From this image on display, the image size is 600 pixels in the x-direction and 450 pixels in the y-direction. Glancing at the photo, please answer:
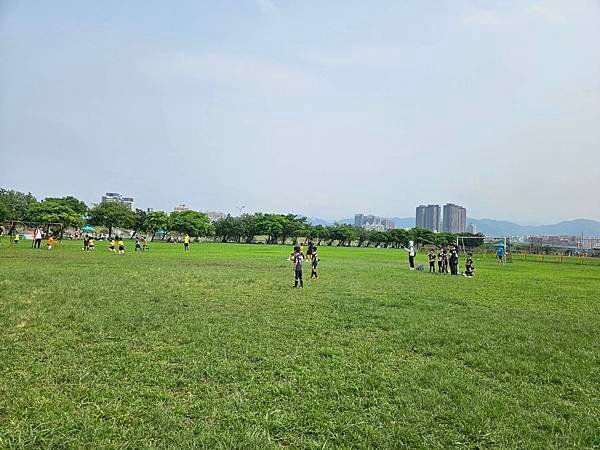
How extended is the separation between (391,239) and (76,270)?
89594 mm

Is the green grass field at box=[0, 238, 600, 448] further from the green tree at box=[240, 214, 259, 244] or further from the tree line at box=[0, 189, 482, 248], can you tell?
the green tree at box=[240, 214, 259, 244]

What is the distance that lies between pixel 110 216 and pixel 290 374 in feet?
243

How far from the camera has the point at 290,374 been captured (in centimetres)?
614

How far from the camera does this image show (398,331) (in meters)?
8.92

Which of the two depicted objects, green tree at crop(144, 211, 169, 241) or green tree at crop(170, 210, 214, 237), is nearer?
green tree at crop(144, 211, 169, 241)

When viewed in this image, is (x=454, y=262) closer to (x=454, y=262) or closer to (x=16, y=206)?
(x=454, y=262)

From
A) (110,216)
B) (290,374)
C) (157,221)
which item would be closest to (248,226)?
(157,221)

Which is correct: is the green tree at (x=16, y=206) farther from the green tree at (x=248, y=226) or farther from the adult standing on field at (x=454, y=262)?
the adult standing on field at (x=454, y=262)

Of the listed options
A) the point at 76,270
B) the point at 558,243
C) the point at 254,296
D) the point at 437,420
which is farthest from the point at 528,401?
the point at 558,243

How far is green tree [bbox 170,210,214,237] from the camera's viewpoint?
268 ft

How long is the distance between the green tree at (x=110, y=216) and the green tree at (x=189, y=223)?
8.85 meters

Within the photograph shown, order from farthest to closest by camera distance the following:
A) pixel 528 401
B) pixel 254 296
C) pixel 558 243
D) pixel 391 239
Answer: pixel 391 239, pixel 558 243, pixel 254 296, pixel 528 401

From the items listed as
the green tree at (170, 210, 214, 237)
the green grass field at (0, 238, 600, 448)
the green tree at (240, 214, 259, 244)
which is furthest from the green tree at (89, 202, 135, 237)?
the green grass field at (0, 238, 600, 448)

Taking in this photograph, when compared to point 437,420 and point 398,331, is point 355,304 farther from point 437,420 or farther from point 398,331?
point 437,420
